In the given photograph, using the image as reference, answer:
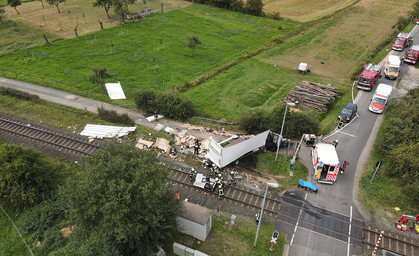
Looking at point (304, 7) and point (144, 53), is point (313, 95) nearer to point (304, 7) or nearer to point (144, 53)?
point (144, 53)

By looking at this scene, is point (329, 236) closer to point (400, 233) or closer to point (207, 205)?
point (400, 233)

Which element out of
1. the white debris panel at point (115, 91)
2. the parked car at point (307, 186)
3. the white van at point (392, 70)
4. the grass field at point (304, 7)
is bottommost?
the parked car at point (307, 186)

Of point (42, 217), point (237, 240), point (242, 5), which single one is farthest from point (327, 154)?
point (242, 5)

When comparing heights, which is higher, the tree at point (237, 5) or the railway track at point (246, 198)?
the tree at point (237, 5)

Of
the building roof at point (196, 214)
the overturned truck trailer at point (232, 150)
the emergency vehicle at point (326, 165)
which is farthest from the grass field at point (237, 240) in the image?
the emergency vehicle at point (326, 165)

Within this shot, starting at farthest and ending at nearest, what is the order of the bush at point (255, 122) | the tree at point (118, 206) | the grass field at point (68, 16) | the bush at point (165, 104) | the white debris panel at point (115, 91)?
the grass field at point (68, 16) → the white debris panel at point (115, 91) → the bush at point (165, 104) → the bush at point (255, 122) → the tree at point (118, 206)

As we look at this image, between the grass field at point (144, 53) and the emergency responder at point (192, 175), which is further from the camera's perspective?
the grass field at point (144, 53)

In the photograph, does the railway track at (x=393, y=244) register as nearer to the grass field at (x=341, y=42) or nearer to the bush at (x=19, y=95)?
the grass field at (x=341, y=42)

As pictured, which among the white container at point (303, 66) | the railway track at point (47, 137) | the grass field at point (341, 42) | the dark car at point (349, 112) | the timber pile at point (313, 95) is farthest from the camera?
the grass field at point (341, 42)
